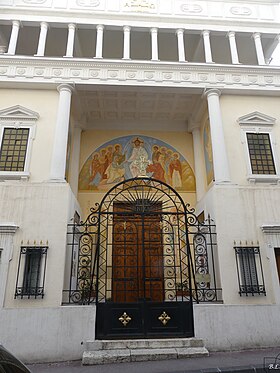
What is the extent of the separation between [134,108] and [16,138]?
564 cm

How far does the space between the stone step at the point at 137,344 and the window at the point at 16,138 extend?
6.16m

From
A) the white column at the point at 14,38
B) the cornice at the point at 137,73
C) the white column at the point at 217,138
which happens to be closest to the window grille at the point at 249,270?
the white column at the point at 217,138

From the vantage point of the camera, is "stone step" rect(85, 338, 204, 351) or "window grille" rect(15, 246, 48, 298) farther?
"window grille" rect(15, 246, 48, 298)

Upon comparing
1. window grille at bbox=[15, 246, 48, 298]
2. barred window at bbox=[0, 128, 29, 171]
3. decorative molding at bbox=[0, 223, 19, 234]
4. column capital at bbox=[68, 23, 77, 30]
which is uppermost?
column capital at bbox=[68, 23, 77, 30]

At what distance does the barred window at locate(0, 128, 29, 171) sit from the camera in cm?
1093

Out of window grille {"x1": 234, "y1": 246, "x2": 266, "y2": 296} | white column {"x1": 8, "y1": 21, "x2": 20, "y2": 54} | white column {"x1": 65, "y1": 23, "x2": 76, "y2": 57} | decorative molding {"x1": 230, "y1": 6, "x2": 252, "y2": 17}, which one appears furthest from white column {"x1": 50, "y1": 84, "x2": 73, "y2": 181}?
decorative molding {"x1": 230, "y1": 6, "x2": 252, "y2": 17}

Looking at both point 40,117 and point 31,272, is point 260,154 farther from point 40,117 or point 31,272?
point 31,272

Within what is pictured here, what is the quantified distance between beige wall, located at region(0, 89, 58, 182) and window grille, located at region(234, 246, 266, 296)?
23.3ft

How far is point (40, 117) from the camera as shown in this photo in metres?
11.5

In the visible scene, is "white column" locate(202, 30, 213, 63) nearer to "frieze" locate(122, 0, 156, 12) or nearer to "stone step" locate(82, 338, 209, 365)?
"frieze" locate(122, 0, 156, 12)

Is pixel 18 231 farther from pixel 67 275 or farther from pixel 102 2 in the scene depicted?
pixel 102 2

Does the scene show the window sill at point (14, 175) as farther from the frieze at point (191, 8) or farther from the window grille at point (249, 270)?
the frieze at point (191, 8)

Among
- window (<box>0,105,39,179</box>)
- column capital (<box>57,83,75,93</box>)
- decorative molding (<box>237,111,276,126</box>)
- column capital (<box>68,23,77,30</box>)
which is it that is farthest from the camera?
column capital (<box>68,23,77,30</box>)

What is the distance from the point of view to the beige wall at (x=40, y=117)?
10.8m
